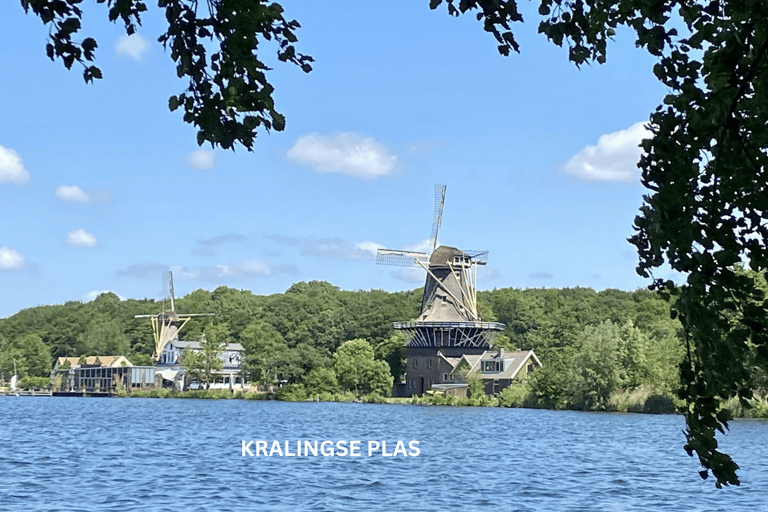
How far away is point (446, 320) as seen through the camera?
2579 inches

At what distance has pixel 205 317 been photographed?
115 meters

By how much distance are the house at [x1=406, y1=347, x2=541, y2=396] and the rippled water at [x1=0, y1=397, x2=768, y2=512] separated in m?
25.2

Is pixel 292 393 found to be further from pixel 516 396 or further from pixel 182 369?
pixel 182 369

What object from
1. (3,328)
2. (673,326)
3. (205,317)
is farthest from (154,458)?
(3,328)

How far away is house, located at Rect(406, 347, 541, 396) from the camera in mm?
65938

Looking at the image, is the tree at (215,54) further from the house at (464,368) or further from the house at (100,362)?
the house at (100,362)

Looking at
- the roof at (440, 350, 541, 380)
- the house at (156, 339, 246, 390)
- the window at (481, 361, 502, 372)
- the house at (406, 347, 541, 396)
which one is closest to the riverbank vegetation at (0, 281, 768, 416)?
the house at (406, 347, 541, 396)

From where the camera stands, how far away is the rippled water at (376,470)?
1797 centimetres

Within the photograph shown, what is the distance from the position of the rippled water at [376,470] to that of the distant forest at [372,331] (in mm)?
12900

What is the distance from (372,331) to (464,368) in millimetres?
23010

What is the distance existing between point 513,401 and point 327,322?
33.6m

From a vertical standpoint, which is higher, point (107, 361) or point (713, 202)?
point (107, 361)

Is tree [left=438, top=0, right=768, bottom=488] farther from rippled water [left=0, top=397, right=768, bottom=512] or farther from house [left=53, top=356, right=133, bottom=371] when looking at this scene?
house [left=53, top=356, right=133, bottom=371]

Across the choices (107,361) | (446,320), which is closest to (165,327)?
(107,361)
